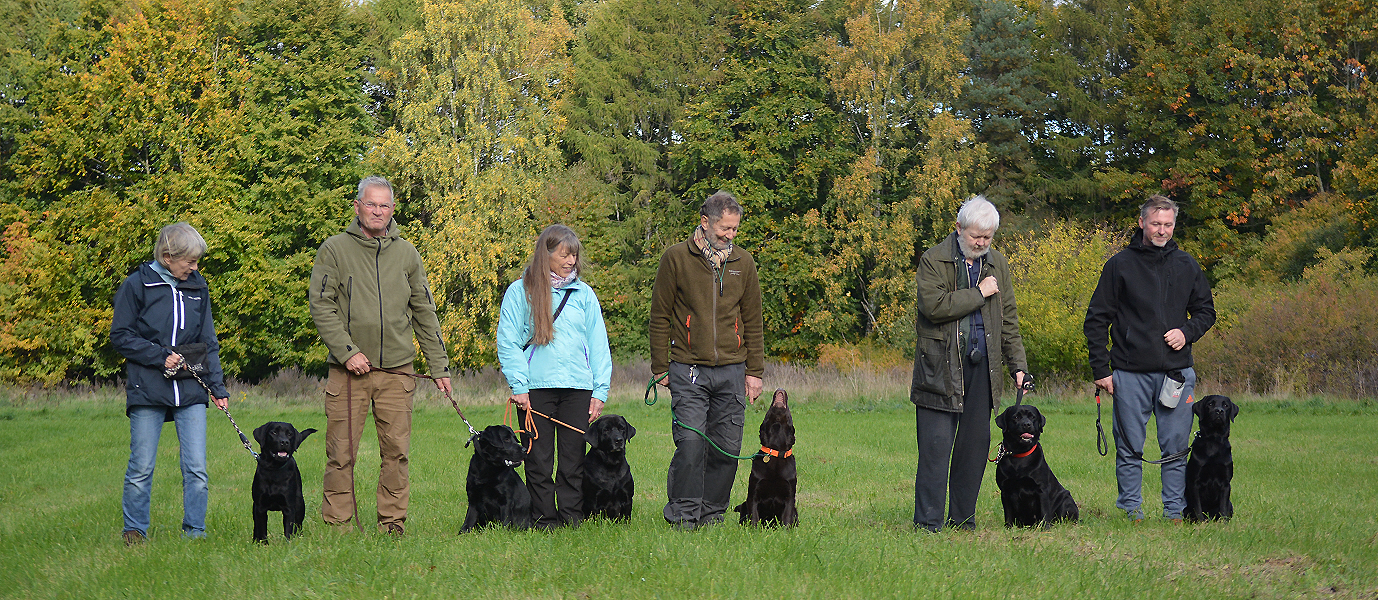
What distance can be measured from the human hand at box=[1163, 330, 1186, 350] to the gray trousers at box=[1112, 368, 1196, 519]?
0.23 metres

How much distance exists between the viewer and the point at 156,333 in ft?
19.9

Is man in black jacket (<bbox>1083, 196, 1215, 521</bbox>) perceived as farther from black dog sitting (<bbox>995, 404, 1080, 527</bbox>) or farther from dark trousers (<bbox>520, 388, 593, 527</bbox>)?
dark trousers (<bbox>520, 388, 593, 527</bbox>)

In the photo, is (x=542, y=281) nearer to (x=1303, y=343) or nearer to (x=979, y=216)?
(x=979, y=216)

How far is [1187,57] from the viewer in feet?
109

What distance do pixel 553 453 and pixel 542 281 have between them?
108 cm

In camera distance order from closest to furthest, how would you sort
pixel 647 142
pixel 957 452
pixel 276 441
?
pixel 276 441
pixel 957 452
pixel 647 142

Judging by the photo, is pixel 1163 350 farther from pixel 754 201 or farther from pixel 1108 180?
pixel 1108 180

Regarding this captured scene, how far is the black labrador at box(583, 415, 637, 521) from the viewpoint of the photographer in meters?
6.31

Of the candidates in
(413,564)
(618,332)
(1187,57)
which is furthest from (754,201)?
(413,564)

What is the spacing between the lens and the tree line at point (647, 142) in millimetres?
27297

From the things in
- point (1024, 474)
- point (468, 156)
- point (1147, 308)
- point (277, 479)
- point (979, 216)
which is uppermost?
point (468, 156)

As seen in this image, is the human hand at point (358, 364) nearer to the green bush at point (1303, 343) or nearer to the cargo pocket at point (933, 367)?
the cargo pocket at point (933, 367)

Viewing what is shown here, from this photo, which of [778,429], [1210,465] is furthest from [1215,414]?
[778,429]

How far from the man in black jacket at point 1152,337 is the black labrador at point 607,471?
126 inches
